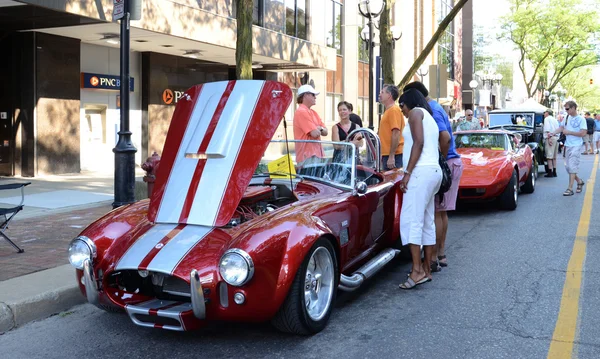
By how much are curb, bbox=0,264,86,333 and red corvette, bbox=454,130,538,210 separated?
622 centimetres

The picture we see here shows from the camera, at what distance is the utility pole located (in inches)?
295

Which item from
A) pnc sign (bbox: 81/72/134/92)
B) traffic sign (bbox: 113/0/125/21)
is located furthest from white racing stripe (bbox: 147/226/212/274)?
pnc sign (bbox: 81/72/134/92)

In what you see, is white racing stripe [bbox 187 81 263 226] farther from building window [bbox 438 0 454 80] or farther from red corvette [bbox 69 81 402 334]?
building window [bbox 438 0 454 80]

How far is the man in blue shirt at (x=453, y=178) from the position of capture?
19.5 feet

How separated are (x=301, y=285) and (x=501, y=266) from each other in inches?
119

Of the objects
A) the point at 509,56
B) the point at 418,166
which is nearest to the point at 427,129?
the point at 418,166

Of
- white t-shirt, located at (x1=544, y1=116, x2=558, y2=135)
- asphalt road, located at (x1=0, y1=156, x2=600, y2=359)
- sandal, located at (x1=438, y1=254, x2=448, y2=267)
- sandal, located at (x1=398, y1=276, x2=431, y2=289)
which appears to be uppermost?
white t-shirt, located at (x1=544, y1=116, x2=558, y2=135)

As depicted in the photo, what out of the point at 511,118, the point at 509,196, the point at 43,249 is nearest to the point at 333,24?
the point at 511,118

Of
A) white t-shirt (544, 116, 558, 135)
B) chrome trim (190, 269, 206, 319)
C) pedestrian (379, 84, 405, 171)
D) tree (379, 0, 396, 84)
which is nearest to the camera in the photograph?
chrome trim (190, 269, 206, 319)

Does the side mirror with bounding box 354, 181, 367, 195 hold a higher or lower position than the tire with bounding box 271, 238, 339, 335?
higher

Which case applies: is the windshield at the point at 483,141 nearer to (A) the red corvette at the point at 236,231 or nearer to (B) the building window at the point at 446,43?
(A) the red corvette at the point at 236,231

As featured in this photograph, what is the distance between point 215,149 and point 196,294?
4.44 feet

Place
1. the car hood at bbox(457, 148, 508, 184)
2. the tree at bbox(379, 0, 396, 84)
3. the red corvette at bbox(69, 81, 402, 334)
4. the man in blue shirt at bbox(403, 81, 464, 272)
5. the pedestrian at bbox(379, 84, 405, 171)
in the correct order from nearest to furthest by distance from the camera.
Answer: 1. the red corvette at bbox(69, 81, 402, 334)
2. the man in blue shirt at bbox(403, 81, 464, 272)
3. the pedestrian at bbox(379, 84, 405, 171)
4. the car hood at bbox(457, 148, 508, 184)
5. the tree at bbox(379, 0, 396, 84)

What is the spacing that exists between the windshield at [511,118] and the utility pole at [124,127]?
1366cm
